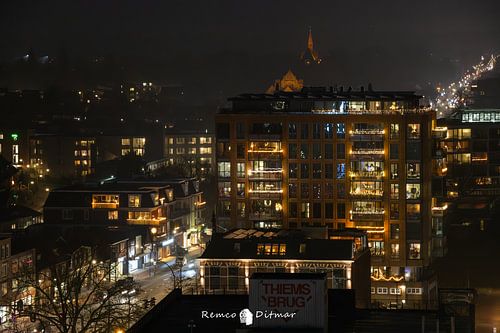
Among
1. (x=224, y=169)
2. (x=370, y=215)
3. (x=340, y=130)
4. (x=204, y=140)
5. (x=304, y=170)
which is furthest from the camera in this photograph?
(x=204, y=140)

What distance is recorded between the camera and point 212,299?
26125 mm

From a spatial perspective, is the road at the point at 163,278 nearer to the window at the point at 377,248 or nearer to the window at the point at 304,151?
the window at the point at 304,151

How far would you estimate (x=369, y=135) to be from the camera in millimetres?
48125

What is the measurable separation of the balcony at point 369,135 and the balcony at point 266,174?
3216 mm

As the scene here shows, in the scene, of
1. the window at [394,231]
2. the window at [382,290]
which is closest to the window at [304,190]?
the window at [394,231]

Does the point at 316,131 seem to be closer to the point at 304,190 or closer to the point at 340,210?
the point at 304,190

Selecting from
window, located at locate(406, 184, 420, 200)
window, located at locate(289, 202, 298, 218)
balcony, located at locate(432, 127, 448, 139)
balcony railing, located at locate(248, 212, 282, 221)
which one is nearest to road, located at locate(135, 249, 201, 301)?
balcony railing, located at locate(248, 212, 282, 221)

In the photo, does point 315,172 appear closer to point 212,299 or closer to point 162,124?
point 212,299

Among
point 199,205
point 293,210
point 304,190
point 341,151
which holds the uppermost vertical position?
point 341,151

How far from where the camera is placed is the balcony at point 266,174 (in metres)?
49.0

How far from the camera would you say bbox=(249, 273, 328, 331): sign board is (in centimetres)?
2062

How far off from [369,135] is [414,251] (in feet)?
15.3

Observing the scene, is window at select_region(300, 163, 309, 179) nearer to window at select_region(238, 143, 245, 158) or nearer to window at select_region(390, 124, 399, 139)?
window at select_region(238, 143, 245, 158)

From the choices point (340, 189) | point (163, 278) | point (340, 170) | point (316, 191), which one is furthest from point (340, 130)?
point (163, 278)
